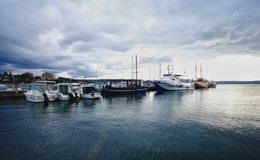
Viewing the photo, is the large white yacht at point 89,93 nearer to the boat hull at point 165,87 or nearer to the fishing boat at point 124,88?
the fishing boat at point 124,88

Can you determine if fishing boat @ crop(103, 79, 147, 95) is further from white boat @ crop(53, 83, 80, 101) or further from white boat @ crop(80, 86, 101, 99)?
white boat @ crop(53, 83, 80, 101)

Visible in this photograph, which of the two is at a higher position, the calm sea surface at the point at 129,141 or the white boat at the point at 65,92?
the white boat at the point at 65,92

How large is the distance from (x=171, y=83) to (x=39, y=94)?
50221mm

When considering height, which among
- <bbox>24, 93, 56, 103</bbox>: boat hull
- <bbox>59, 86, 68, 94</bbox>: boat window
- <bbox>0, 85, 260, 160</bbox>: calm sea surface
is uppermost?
<bbox>59, 86, 68, 94</bbox>: boat window

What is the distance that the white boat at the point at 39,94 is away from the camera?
855 inches

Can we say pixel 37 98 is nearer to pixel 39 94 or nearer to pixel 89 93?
pixel 39 94

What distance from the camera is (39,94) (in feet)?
73.2

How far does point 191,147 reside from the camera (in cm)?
690

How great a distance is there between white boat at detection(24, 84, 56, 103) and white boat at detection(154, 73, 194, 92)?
131 feet

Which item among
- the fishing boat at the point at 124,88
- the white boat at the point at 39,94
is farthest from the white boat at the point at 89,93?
the fishing boat at the point at 124,88

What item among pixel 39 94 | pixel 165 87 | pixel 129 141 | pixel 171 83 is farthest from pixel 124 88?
pixel 129 141

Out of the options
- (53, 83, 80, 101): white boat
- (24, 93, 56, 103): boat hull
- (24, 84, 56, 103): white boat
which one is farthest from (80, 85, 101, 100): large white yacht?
(24, 93, 56, 103): boat hull

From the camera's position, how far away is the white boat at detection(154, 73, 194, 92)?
174 feet

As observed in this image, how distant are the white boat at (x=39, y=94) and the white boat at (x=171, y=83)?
39929mm
